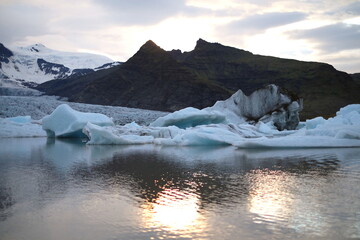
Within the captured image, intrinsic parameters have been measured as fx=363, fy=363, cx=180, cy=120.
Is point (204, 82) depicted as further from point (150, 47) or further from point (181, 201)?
point (181, 201)

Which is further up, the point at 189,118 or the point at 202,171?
the point at 189,118

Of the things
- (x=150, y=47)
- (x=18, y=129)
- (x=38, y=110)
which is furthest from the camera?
(x=150, y=47)

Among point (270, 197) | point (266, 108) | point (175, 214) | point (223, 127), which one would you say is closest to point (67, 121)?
point (223, 127)

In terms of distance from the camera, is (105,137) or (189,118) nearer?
(105,137)

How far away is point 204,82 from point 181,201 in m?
85.7

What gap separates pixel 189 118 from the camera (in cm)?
2738

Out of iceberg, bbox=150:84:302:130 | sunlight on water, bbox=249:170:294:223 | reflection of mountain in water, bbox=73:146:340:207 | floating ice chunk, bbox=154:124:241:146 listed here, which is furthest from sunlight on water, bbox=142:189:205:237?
iceberg, bbox=150:84:302:130

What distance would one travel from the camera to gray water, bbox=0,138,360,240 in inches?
199

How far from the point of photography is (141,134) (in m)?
23.8

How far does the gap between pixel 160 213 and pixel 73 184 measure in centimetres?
332

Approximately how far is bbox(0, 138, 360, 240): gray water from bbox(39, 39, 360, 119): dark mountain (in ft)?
223

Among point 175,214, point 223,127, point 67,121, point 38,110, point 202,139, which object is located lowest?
point 175,214

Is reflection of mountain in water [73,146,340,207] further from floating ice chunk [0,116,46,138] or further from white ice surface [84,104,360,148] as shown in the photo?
floating ice chunk [0,116,46,138]

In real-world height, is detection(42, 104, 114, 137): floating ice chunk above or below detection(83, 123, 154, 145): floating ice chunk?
above
